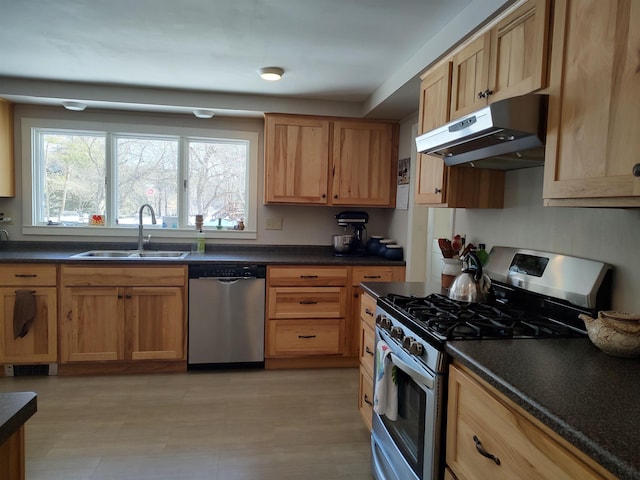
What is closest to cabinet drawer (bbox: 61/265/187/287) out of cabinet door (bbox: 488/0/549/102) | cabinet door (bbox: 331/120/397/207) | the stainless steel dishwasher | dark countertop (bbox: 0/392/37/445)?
the stainless steel dishwasher

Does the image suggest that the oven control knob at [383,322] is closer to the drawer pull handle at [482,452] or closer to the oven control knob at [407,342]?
the oven control knob at [407,342]

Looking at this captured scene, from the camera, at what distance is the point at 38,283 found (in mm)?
3006

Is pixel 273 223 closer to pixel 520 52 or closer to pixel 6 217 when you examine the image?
pixel 6 217

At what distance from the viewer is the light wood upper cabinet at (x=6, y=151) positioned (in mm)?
3334

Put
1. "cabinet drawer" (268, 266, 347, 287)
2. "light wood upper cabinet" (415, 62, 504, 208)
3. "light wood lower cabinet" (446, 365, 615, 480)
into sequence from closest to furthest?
1. "light wood lower cabinet" (446, 365, 615, 480)
2. "light wood upper cabinet" (415, 62, 504, 208)
3. "cabinet drawer" (268, 266, 347, 287)

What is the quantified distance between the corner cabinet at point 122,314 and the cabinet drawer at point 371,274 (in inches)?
54.1

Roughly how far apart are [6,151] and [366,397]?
11.5 ft

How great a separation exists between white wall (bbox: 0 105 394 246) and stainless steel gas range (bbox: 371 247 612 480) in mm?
2014

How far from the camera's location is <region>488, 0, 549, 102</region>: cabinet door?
1.39 metres

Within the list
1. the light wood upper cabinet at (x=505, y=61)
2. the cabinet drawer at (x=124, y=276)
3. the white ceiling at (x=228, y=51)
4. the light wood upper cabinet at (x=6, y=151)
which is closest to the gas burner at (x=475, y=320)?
the light wood upper cabinet at (x=505, y=61)

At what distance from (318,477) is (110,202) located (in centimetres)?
295

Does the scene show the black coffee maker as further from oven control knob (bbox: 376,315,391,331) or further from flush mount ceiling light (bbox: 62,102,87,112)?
flush mount ceiling light (bbox: 62,102,87,112)

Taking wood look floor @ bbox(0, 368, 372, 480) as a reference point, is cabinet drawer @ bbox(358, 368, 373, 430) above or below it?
above

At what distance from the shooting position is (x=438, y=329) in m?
1.42
